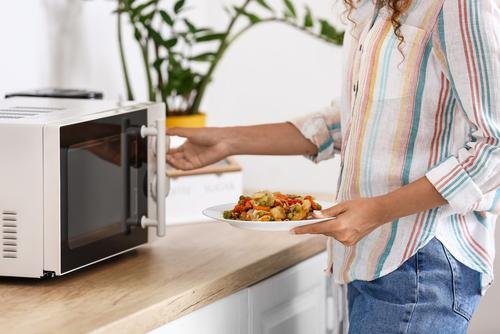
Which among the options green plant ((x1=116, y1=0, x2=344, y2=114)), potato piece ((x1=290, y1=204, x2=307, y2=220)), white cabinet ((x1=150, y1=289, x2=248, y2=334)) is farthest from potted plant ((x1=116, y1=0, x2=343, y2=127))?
potato piece ((x1=290, y1=204, x2=307, y2=220))

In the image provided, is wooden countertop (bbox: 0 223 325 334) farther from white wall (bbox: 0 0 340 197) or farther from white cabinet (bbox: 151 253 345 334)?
white wall (bbox: 0 0 340 197)

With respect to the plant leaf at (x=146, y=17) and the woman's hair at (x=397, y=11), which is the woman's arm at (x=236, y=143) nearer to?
the woman's hair at (x=397, y=11)

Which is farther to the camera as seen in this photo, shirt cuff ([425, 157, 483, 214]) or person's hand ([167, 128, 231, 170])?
person's hand ([167, 128, 231, 170])

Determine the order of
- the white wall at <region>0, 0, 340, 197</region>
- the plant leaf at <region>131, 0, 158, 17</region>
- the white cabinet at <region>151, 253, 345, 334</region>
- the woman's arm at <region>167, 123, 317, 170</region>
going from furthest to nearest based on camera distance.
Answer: the white wall at <region>0, 0, 340, 197</region> < the plant leaf at <region>131, 0, 158, 17</region> < the woman's arm at <region>167, 123, 317, 170</region> < the white cabinet at <region>151, 253, 345, 334</region>

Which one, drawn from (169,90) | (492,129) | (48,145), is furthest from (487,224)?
(169,90)

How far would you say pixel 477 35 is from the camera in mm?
1364

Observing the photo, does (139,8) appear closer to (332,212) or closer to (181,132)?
(181,132)

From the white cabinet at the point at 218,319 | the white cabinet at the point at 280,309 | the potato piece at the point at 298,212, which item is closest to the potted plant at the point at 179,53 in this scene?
the white cabinet at the point at 280,309

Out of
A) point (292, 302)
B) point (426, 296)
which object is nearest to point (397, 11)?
point (426, 296)

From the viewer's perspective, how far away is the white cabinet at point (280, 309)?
1.55 metres

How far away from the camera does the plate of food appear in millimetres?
1416

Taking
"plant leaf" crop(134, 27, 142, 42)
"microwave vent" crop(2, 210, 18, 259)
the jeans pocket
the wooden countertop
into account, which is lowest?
the wooden countertop

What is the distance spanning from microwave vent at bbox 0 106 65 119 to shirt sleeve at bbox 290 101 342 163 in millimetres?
422

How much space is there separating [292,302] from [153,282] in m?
0.38
